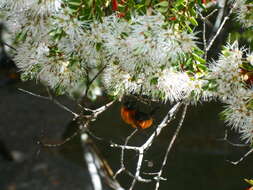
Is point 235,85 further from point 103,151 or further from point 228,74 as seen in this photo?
point 103,151

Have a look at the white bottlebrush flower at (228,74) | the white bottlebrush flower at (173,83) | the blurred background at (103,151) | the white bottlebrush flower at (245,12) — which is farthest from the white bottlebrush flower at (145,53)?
the blurred background at (103,151)

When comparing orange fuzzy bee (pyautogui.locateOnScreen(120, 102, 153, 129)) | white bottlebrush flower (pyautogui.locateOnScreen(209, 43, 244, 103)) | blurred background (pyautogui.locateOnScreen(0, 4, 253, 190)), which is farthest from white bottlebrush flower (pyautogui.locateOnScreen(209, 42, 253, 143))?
blurred background (pyautogui.locateOnScreen(0, 4, 253, 190))

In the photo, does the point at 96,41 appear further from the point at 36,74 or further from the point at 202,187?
the point at 202,187

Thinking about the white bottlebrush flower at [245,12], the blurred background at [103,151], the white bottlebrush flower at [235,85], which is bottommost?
the blurred background at [103,151]

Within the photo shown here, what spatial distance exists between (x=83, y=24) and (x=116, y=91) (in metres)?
0.43

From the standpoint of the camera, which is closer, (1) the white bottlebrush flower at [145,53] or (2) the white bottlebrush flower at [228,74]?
(1) the white bottlebrush flower at [145,53]

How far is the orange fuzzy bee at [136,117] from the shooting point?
8.63 feet

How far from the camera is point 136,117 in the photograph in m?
2.65

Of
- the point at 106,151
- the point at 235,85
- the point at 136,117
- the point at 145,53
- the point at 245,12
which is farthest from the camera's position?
the point at 106,151

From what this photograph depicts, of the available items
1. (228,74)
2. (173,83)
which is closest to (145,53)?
(173,83)

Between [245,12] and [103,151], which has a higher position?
[245,12]

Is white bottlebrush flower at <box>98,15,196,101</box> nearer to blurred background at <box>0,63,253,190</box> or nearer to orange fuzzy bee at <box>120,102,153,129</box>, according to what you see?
orange fuzzy bee at <box>120,102,153,129</box>

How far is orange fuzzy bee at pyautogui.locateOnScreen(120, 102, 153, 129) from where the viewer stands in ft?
8.63

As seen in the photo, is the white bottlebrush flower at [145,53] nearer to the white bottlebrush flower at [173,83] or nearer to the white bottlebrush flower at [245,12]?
the white bottlebrush flower at [173,83]
